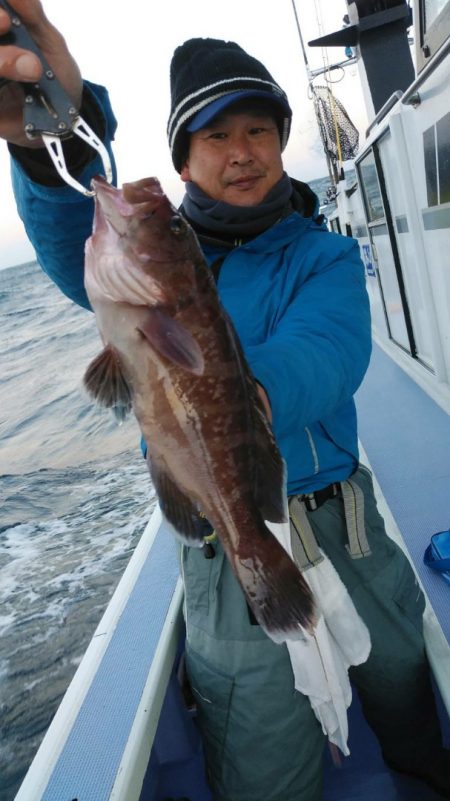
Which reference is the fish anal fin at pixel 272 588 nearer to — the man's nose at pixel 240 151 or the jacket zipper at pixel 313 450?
the jacket zipper at pixel 313 450

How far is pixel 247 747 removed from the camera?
216 cm

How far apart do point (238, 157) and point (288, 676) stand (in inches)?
85.3

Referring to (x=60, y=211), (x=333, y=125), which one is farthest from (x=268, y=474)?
(x=333, y=125)

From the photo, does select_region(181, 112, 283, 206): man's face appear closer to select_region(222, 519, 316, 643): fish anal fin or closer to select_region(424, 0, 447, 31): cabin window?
select_region(222, 519, 316, 643): fish anal fin

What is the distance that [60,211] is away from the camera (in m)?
2.06

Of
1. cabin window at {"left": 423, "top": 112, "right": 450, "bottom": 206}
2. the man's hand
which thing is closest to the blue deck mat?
cabin window at {"left": 423, "top": 112, "right": 450, "bottom": 206}

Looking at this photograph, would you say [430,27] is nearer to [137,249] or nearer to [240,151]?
[240,151]

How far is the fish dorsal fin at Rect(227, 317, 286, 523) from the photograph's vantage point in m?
1.45

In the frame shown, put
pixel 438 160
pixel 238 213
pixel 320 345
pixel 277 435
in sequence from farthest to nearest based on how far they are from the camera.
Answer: pixel 438 160
pixel 238 213
pixel 277 435
pixel 320 345

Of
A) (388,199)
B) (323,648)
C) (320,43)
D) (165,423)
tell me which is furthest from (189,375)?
(320,43)

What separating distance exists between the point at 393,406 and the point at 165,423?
4.58 metres

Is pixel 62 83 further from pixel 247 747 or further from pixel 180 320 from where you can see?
pixel 247 747

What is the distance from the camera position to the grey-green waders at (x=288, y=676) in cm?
215

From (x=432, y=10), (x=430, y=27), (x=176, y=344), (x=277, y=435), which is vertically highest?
(x=432, y=10)
